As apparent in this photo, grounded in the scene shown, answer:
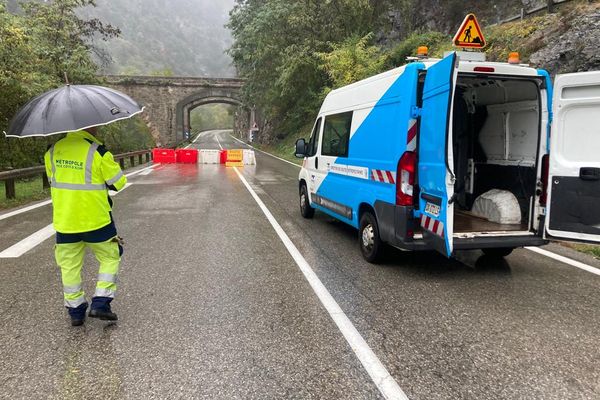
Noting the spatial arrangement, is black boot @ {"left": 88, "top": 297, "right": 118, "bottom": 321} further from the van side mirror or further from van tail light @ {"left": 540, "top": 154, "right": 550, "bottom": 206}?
the van side mirror

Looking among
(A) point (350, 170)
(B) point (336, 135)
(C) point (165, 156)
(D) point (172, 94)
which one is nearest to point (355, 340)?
(A) point (350, 170)

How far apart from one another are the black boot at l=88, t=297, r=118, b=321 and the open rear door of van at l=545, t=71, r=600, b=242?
4606mm

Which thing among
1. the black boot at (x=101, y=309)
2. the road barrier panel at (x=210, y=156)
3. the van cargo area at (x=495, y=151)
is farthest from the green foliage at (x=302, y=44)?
the black boot at (x=101, y=309)

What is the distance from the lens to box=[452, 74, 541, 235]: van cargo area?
5719mm

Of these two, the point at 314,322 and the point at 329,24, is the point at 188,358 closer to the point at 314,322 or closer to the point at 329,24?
the point at 314,322

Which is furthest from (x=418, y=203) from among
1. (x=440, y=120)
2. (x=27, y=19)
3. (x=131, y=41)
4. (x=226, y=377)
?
(x=131, y=41)

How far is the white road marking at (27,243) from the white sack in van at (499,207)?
6.31 m

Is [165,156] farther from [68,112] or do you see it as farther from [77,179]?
[68,112]

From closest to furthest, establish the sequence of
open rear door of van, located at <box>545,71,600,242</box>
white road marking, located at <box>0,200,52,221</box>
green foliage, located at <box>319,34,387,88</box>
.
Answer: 1. open rear door of van, located at <box>545,71,600,242</box>
2. white road marking, located at <box>0,200,52,221</box>
3. green foliage, located at <box>319,34,387,88</box>

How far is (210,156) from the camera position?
2647 cm

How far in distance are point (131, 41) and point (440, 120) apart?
191m

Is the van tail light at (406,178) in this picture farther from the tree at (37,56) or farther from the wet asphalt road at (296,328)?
the tree at (37,56)

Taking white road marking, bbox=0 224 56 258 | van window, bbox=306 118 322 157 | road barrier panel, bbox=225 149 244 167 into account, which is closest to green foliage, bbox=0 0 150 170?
white road marking, bbox=0 224 56 258

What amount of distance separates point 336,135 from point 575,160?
3.46 meters
